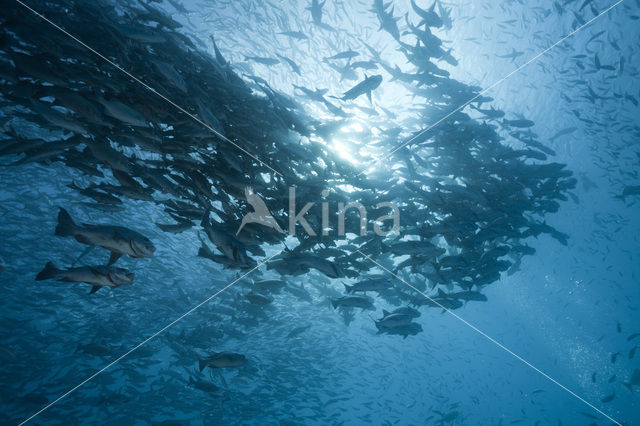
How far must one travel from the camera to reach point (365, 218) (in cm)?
654

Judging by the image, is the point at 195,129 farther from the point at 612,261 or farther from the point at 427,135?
the point at 612,261

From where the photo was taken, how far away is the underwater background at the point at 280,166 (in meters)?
4.71

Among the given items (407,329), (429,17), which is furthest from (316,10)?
(407,329)

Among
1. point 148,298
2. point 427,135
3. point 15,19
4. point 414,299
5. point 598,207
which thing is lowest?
point 148,298

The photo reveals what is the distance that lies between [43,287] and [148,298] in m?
6.46

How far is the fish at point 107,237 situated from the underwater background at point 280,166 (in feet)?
0.18

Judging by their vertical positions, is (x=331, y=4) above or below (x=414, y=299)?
above

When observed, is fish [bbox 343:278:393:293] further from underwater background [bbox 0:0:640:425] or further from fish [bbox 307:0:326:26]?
fish [bbox 307:0:326:26]

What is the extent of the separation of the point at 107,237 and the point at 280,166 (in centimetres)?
390

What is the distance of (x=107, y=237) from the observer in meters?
2.79

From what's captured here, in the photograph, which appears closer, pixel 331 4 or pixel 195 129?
pixel 195 129

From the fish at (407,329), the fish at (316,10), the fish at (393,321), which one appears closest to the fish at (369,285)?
the fish at (393,321)

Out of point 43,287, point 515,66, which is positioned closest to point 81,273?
point 515,66

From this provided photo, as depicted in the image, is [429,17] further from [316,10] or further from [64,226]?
[64,226]
